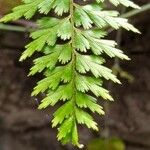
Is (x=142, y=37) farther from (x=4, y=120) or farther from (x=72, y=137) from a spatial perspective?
(x=72, y=137)

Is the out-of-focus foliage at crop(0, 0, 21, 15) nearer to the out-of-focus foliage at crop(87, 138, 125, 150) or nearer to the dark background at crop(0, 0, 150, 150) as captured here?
the dark background at crop(0, 0, 150, 150)

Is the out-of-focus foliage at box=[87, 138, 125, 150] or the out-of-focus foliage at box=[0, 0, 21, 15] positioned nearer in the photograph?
the out-of-focus foliage at box=[0, 0, 21, 15]

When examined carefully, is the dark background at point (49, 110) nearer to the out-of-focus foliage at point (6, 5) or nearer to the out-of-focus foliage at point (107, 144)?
the out-of-focus foliage at point (107, 144)

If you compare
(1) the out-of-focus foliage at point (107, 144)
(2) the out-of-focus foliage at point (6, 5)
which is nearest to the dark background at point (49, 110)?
(1) the out-of-focus foliage at point (107, 144)

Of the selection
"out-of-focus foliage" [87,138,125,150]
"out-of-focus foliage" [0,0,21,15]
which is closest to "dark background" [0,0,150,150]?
"out-of-focus foliage" [87,138,125,150]

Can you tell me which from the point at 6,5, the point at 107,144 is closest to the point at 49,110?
the point at 107,144

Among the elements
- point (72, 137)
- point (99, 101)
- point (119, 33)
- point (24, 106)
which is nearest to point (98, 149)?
point (99, 101)
